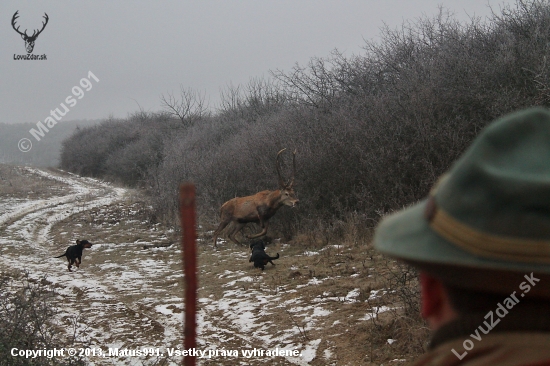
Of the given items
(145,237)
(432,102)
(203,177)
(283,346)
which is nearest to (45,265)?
(145,237)

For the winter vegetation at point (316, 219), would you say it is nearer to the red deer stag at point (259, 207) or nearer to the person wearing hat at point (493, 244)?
the red deer stag at point (259, 207)

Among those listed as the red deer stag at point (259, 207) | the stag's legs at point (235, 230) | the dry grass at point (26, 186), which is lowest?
the stag's legs at point (235, 230)

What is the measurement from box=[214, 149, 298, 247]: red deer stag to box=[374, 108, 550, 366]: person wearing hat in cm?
1107

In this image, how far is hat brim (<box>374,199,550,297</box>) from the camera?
0.87m

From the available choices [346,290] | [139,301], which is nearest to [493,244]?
[346,290]

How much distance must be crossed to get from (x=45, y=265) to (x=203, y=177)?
262 inches

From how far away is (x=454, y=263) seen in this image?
2.93 ft

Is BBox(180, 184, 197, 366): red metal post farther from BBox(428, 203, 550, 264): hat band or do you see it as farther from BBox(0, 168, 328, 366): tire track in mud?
BBox(0, 168, 328, 366): tire track in mud

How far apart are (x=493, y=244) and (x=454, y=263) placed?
8 cm

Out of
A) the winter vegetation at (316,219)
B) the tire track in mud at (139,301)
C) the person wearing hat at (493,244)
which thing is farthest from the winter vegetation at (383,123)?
the person wearing hat at (493,244)

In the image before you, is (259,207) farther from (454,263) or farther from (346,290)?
(454,263)

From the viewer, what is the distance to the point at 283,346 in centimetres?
605

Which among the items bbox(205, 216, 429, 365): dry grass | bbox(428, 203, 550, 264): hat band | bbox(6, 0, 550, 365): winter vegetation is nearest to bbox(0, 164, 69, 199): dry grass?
bbox(6, 0, 550, 365): winter vegetation

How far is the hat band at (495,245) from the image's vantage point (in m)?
0.84
